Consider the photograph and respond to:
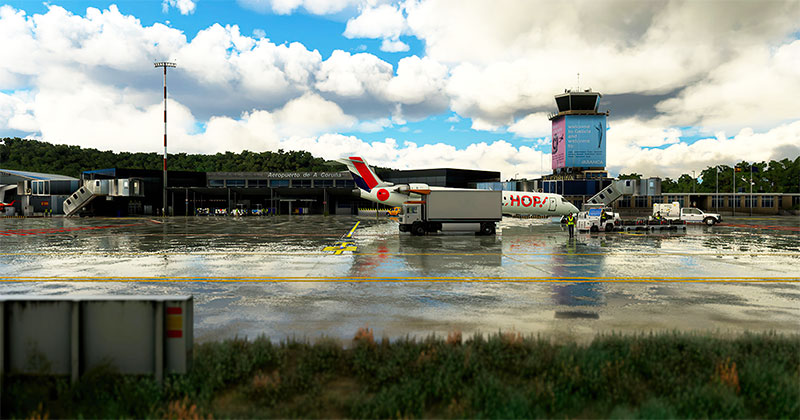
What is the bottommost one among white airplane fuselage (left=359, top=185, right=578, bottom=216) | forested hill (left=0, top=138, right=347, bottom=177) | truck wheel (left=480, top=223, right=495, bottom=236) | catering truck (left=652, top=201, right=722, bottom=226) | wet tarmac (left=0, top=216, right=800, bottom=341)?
wet tarmac (left=0, top=216, right=800, bottom=341)

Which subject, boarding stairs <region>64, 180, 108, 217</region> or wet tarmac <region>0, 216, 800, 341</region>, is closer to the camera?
wet tarmac <region>0, 216, 800, 341</region>

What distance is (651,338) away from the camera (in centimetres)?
788

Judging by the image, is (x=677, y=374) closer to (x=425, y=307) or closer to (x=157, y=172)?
(x=425, y=307)

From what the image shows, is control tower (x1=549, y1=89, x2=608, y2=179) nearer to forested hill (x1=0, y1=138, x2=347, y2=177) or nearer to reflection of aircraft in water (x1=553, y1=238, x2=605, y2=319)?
forested hill (x1=0, y1=138, x2=347, y2=177)

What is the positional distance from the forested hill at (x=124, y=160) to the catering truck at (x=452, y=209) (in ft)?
335

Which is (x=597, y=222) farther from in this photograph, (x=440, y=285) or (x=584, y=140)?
(x=584, y=140)

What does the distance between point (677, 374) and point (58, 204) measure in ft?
325

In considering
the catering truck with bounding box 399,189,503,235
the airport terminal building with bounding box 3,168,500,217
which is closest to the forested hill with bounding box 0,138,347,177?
the airport terminal building with bounding box 3,168,500,217

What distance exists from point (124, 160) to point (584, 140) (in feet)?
482

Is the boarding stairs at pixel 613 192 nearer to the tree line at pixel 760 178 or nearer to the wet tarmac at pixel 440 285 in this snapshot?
the wet tarmac at pixel 440 285

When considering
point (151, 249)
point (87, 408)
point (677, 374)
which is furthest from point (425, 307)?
point (151, 249)

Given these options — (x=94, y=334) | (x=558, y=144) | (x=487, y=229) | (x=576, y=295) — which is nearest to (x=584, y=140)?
(x=558, y=144)

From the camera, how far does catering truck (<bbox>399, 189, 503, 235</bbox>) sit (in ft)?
110

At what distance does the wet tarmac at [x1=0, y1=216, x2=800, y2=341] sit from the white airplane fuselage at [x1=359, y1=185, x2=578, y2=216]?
1574cm
